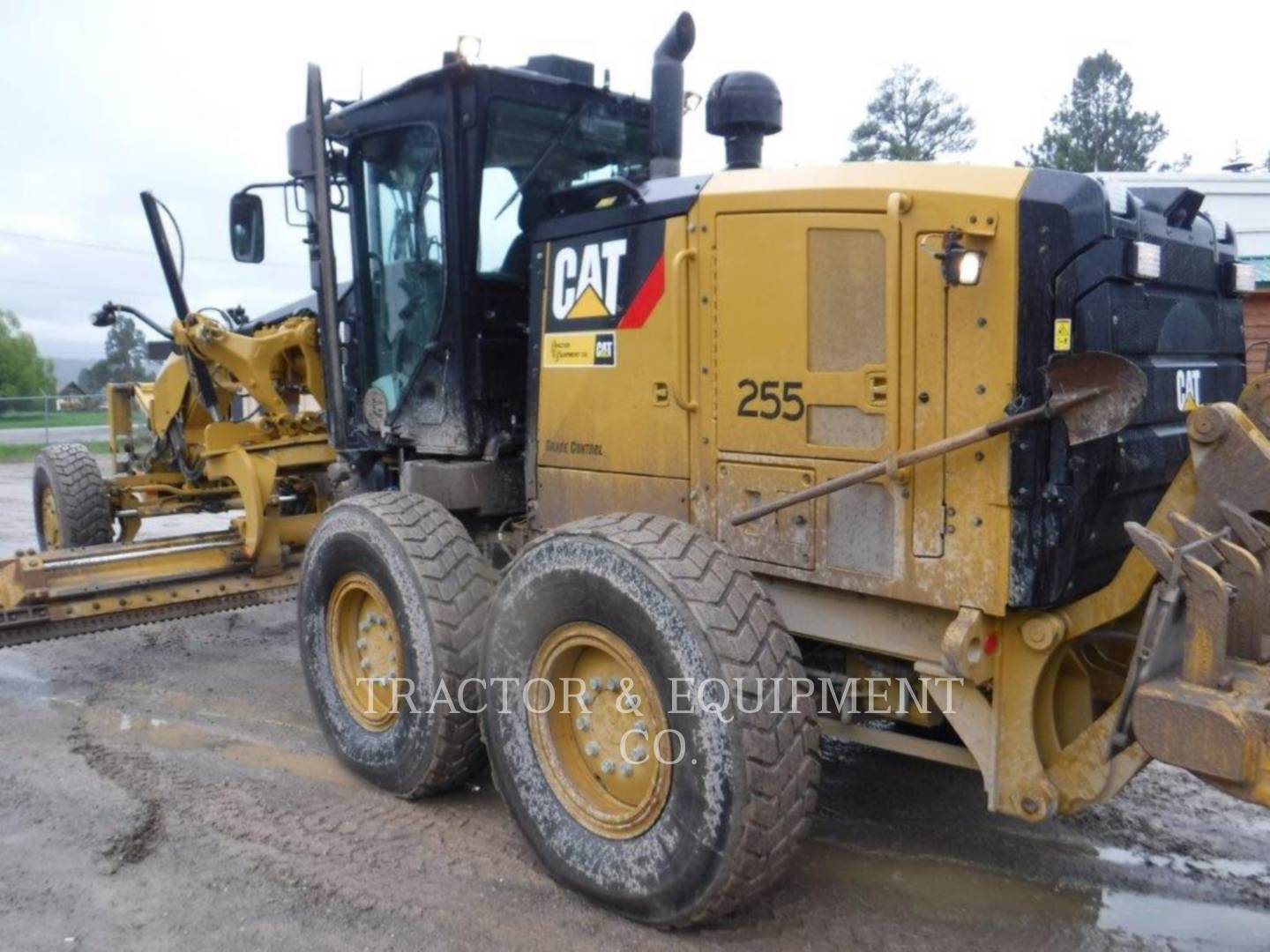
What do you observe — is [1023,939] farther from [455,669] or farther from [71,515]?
[71,515]

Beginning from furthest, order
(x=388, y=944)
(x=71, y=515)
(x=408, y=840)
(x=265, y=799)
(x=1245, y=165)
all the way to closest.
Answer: (x=1245, y=165) → (x=71, y=515) → (x=265, y=799) → (x=408, y=840) → (x=388, y=944)

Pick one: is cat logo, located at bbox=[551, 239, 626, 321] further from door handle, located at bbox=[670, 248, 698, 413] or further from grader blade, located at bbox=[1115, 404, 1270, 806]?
grader blade, located at bbox=[1115, 404, 1270, 806]

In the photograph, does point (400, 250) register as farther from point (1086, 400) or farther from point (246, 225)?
point (1086, 400)

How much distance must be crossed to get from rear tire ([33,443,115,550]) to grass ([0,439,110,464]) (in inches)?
641

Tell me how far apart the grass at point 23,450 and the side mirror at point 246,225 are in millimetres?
19219

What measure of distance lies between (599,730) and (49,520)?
21.4 feet

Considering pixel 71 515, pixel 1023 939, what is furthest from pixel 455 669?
pixel 71 515

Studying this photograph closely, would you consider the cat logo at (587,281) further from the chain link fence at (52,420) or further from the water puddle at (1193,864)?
the chain link fence at (52,420)

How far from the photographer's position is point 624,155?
5.11 metres

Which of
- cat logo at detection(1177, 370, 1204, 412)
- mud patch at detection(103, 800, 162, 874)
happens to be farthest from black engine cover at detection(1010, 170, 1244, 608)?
mud patch at detection(103, 800, 162, 874)

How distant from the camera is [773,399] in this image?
11.6 ft

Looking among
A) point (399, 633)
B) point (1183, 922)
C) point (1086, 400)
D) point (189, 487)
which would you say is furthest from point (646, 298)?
point (189, 487)

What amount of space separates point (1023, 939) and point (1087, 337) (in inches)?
73.0

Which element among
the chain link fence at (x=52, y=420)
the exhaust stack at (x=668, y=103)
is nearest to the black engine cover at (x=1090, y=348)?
the exhaust stack at (x=668, y=103)
